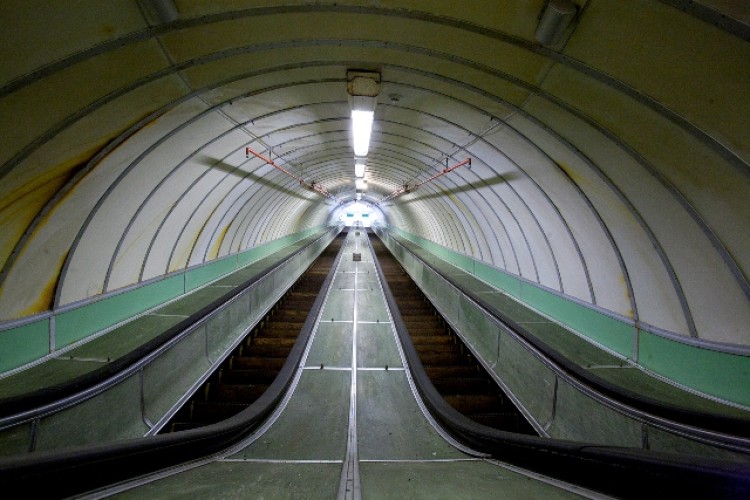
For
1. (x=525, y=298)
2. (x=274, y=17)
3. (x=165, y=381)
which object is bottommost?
(x=165, y=381)

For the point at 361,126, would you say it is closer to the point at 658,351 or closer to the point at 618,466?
the point at 658,351

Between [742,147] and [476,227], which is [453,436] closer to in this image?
[742,147]

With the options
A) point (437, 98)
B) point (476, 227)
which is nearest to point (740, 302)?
point (437, 98)

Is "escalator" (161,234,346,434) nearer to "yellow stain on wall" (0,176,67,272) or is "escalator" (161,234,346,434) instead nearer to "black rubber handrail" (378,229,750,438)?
"yellow stain on wall" (0,176,67,272)

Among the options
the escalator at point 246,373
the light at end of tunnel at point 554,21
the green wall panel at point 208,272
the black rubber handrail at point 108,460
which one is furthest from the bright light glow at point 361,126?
the green wall panel at point 208,272

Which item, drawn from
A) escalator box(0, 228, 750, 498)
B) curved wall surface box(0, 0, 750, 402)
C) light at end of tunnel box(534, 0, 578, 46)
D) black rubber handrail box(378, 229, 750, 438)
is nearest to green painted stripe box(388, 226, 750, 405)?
curved wall surface box(0, 0, 750, 402)

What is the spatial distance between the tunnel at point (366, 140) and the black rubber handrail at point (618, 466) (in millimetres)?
28

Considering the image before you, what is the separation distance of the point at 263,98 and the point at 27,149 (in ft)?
9.27

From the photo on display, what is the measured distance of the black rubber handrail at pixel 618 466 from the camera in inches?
58.9

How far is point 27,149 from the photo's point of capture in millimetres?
3436

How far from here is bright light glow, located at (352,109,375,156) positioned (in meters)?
6.03

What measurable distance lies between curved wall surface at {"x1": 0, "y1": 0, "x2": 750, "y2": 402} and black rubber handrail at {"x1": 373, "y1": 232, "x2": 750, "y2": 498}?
8.53ft

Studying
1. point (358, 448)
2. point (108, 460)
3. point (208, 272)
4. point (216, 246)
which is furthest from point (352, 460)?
point (216, 246)

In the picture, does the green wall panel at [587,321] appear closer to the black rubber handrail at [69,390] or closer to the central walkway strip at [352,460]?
the central walkway strip at [352,460]
